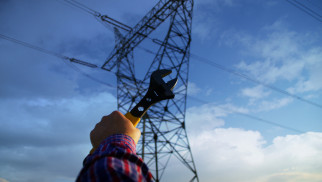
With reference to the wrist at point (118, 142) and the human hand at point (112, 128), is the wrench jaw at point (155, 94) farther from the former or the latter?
the wrist at point (118, 142)

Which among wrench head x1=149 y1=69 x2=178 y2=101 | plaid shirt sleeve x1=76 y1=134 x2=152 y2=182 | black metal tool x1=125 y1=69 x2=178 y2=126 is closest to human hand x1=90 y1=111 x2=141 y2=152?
plaid shirt sleeve x1=76 y1=134 x2=152 y2=182

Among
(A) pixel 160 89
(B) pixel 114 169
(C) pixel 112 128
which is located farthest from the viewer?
(A) pixel 160 89

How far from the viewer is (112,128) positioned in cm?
90

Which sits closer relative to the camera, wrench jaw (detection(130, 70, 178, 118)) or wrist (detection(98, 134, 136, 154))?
wrist (detection(98, 134, 136, 154))

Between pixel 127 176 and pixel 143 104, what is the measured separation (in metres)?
1.08

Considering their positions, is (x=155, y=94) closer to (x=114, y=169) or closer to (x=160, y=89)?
(x=160, y=89)

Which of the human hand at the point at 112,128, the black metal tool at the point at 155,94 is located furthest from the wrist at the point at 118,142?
the black metal tool at the point at 155,94

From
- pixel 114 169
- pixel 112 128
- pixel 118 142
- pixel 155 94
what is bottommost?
pixel 114 169

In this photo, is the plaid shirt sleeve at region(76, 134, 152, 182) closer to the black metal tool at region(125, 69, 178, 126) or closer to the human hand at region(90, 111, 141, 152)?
the human hand at region(90, 111, 141, 152)

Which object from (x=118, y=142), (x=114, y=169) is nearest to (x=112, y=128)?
(x=118, y=142)

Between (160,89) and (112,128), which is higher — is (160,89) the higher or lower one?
the higher one

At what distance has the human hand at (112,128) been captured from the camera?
89cm

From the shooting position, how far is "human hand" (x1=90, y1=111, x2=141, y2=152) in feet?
2.93

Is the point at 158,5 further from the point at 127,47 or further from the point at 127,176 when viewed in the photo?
the point at 127,176
